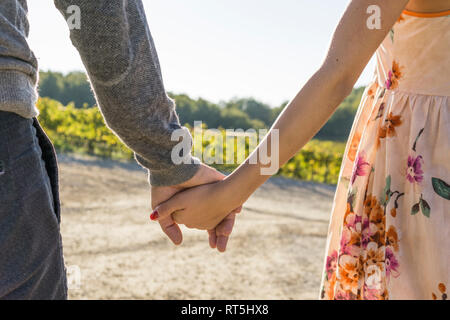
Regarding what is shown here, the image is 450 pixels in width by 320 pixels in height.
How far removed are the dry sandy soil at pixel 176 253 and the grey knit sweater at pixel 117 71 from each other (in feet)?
10.8

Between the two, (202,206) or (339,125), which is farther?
(339,125)

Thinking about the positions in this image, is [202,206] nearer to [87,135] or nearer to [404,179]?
A: [404,179]

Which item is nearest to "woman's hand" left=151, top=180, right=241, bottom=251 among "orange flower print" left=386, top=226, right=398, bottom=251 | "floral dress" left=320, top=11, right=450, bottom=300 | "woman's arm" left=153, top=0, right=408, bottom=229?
"woman's arm" left=153, top=0, right=408, bottom=229

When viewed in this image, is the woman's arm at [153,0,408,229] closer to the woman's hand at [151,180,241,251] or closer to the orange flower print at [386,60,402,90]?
the woman's hand at [151,180,241,251]

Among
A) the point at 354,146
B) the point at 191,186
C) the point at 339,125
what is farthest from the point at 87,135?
the point at 339,125

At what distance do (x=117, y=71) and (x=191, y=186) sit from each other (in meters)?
0.66

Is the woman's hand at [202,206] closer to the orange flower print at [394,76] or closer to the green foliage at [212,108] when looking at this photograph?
the green foliage at [212,108]

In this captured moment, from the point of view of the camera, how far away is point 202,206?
1920 millimetres

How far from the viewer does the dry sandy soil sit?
479 centimetres

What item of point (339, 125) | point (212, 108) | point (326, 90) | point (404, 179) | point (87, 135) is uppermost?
point (326, 90)

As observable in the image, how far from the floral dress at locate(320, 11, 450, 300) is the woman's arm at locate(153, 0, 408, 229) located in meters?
0.17
